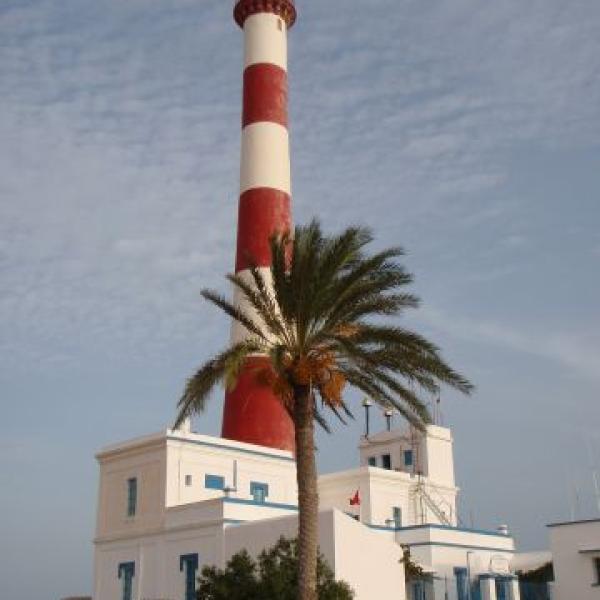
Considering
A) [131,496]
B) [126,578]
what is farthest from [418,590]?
[131,496]

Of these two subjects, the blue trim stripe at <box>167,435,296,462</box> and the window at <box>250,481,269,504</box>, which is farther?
the window at <box>250,481,269,504</box>

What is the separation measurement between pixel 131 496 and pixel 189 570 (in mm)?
4615

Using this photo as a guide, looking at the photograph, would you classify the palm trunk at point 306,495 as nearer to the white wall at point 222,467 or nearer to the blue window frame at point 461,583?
the white wall at point 222,467

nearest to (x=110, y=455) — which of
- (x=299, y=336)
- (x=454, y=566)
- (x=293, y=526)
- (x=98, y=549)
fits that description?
→ (x=98, y=549)

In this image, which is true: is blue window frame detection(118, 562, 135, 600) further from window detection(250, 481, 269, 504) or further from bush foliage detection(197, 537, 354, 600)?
bush foliage detection(197, 537, 354, 600)

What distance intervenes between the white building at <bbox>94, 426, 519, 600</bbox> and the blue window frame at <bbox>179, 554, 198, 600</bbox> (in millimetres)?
34

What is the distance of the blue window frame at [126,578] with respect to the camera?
1340 inches

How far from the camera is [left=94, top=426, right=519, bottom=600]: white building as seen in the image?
96.3 feet

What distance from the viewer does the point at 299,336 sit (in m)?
21.1

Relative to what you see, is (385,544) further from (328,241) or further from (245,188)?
(245,188)

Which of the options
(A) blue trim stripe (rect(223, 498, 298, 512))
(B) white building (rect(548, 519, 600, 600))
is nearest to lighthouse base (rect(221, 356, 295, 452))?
(A) blue trim stripe (rect(223, 498, 298, 512))

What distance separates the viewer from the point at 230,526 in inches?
1218

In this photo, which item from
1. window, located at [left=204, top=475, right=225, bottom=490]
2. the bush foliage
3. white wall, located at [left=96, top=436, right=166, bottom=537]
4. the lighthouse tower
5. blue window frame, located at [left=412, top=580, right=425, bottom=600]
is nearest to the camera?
the bush foliage

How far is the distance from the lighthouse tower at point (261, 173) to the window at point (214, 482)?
79.3 inches
